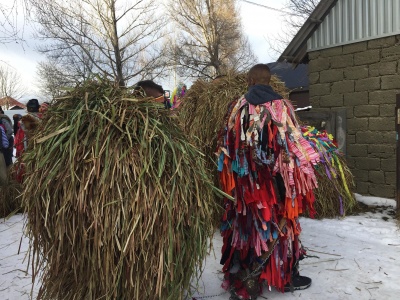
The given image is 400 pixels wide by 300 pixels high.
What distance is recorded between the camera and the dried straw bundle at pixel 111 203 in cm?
170

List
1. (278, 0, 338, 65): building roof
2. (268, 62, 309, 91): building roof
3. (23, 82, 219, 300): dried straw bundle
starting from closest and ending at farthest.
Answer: (23, 82, 219, 300): dried straw bundle → (278, 0, 338, 65): building roof → (268, 62, 309, 91): building roof

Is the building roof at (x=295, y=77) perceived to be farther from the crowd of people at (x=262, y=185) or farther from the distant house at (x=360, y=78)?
the crowd of people at (x=262, y=185)

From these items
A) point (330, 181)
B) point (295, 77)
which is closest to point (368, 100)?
point (330, 181)

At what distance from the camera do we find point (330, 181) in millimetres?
4891

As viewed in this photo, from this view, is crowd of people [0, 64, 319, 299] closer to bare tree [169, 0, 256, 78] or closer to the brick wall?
the brick wall

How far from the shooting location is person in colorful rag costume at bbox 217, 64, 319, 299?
247 centimetres

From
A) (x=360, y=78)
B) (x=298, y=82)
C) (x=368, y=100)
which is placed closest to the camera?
(x=368, y=100)

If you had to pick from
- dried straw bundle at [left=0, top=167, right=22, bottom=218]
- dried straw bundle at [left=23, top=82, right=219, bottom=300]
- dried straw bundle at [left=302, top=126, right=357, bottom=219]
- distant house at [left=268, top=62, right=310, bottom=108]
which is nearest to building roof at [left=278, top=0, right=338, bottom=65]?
dried straw bundle at [left=302, top=126, right=357, bottom=219]

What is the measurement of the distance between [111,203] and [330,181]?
Answer: 3968 millimetres

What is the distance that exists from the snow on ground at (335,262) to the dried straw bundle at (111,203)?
61 cm

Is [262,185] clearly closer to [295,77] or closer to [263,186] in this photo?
[263,186]

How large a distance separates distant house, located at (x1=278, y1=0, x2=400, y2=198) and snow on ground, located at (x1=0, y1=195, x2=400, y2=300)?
1.14 m

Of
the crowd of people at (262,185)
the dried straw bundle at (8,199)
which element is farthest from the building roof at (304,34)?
the dried straw bundle at (8,199)

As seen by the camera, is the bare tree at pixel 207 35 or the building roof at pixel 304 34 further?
the bare tree at pixel 207 35
